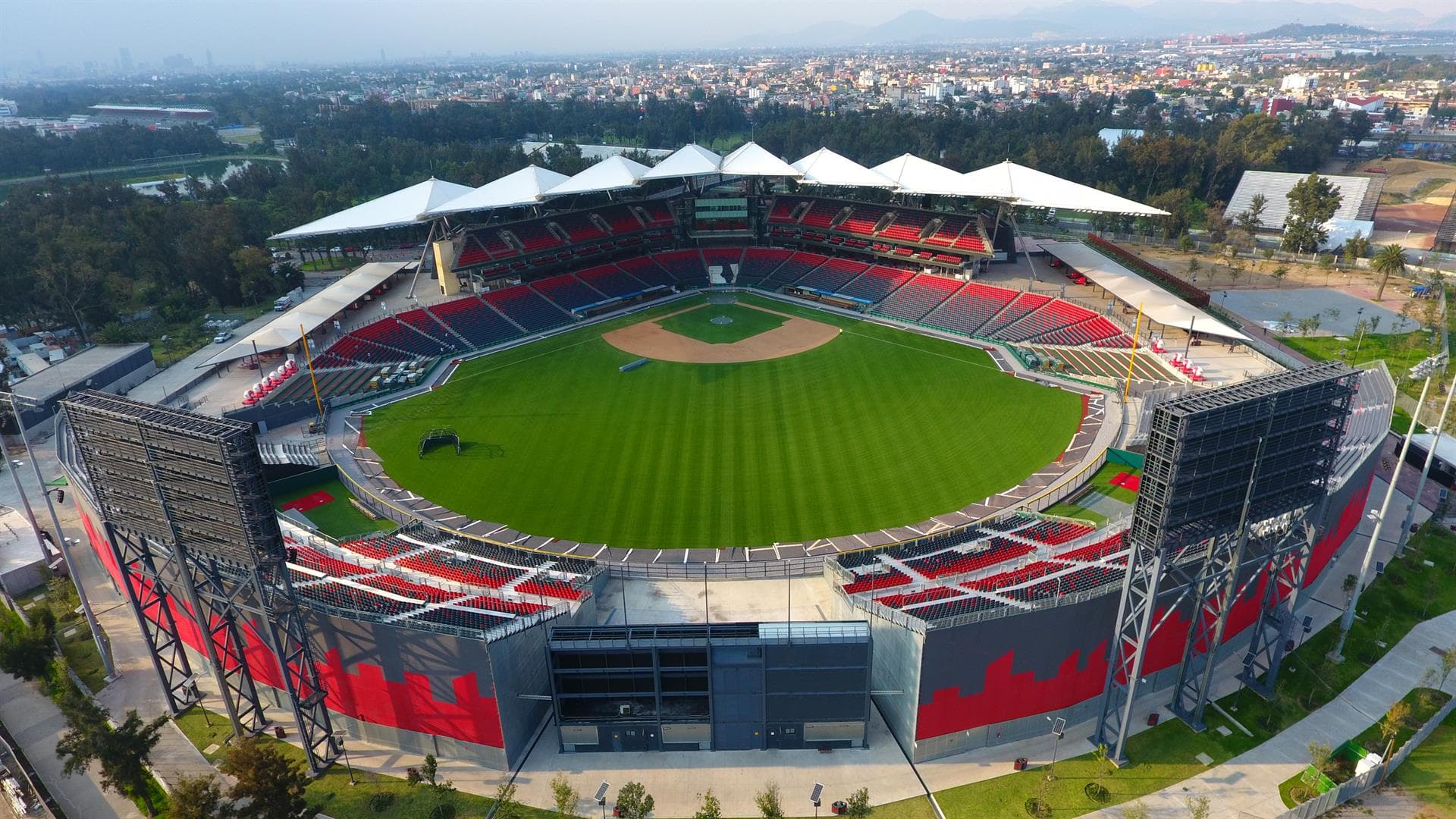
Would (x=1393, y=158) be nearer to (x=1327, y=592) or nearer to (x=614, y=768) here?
(x=1327, y=592)

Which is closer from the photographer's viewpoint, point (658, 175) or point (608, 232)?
point (658, 175)

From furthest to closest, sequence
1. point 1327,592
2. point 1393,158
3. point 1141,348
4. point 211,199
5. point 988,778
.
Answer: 1. point 1393,158
2. point 211,199
3. point 1141,348
4. point 1327,592
5. point 988,778

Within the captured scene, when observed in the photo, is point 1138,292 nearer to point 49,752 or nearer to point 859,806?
point 859,806

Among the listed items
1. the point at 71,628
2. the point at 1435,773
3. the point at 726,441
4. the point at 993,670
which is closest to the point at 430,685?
the point at 993,670

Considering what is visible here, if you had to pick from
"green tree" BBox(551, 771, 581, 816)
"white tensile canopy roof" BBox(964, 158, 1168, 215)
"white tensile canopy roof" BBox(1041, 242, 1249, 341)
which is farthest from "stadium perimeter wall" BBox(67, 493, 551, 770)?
"white tensile canopy roof" BBox(964, 158, 1168, 215)

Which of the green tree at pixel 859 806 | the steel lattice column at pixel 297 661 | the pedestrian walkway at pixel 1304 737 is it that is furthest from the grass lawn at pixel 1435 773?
the steel lattice column at pixel 297 661

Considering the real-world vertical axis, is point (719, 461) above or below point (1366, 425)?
below

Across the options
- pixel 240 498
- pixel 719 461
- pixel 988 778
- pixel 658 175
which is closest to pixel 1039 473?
pixel 719 461
